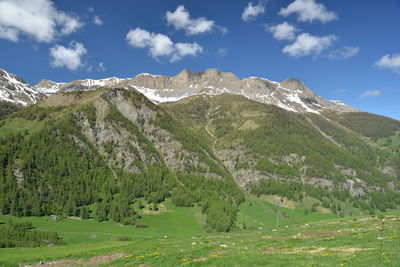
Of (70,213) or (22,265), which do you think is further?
(70,213)

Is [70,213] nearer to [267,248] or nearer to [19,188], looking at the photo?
[19,188]

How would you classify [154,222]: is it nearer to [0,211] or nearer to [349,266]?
[0,211]

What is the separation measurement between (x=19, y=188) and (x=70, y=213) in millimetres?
37757

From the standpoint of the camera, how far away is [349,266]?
22.5 meters

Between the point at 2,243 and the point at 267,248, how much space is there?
123 meters

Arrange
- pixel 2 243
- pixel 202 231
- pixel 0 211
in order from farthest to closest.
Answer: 1. pixel 202 231
2. pixel 0 211
3. pixel 2 243

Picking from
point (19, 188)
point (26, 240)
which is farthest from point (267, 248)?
point (19, 188)

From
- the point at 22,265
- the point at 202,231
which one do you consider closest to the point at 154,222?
the point at 202,231

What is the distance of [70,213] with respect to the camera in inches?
7554

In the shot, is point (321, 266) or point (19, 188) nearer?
point (321, 266)

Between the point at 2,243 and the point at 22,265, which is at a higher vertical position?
the point at 22,265

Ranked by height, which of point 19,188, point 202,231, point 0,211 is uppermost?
point 19,188

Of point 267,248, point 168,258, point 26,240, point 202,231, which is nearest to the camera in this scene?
point 168,258

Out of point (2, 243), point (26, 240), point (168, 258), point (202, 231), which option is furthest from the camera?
point (202, 231)
